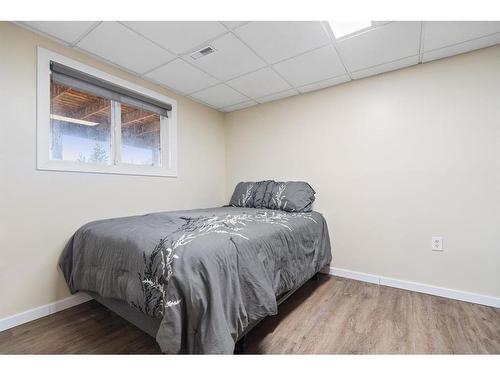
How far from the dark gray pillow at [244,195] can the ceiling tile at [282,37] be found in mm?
1496

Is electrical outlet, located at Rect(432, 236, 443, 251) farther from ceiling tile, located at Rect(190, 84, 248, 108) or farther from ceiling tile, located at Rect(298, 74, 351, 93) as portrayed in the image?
ceiling tile, located at Rect(190, 84, 248, 108)

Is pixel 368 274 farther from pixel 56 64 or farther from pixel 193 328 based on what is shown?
pixel 56 64

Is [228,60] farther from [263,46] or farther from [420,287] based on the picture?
[420,287]

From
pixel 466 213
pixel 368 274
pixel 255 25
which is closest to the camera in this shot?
pixel 255 25

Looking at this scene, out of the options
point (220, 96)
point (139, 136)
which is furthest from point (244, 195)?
point (139, 136)

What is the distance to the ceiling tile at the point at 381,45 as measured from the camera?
1736 millimetres

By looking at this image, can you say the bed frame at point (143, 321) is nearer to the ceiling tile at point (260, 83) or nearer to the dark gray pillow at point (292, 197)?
the dark gray pillow at point (292, 197)

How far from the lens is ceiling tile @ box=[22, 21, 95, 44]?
166cm

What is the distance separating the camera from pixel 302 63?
2.19m

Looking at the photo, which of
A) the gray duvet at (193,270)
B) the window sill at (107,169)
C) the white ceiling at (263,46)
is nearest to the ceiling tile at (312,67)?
the white ceiling at (263,46)

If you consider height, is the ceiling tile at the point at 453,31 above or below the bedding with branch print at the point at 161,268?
above

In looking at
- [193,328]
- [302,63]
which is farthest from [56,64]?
[193,328]

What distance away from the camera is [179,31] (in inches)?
68.2
